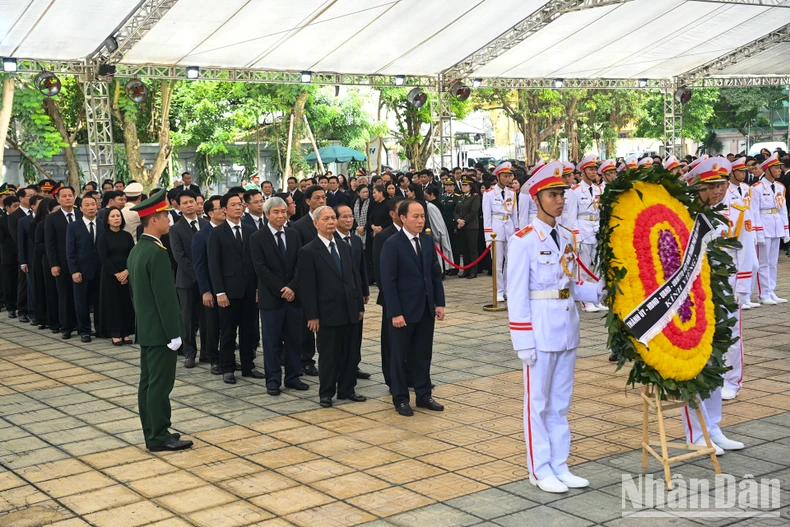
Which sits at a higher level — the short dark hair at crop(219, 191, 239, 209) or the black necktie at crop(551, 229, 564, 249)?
the short dark hair at crop(219, 191, 239, 209)

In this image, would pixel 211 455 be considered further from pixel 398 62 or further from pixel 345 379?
pixel 398 62

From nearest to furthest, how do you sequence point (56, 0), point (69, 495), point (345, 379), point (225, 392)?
point (69, 495), point (345, 379), point (225, 392), point (56, 0)

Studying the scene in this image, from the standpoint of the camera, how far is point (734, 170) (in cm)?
1070

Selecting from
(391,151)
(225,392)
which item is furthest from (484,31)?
(391,151)

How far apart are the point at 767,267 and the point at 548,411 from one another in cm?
792

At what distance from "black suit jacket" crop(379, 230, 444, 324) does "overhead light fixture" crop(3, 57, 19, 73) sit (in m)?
12.4

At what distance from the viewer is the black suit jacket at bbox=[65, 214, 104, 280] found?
11.4m

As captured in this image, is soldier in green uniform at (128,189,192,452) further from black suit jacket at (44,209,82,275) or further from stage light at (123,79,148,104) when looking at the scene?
stage light at (123,79,148,104)

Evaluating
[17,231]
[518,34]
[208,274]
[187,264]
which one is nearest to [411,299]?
[208,274]

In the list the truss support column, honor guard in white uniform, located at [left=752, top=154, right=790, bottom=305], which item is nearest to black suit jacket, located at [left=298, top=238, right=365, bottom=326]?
honor guard in white uniform, located at [left=752, top=154, right=790, bottom=305]

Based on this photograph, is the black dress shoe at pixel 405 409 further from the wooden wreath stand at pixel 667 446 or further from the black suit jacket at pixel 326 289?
the wooden wreath stand at pixel 667 446

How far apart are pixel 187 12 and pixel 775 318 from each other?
1092 centimetres

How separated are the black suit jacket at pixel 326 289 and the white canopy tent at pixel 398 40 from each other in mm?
9811

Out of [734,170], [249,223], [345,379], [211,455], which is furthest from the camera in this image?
[734,170]
